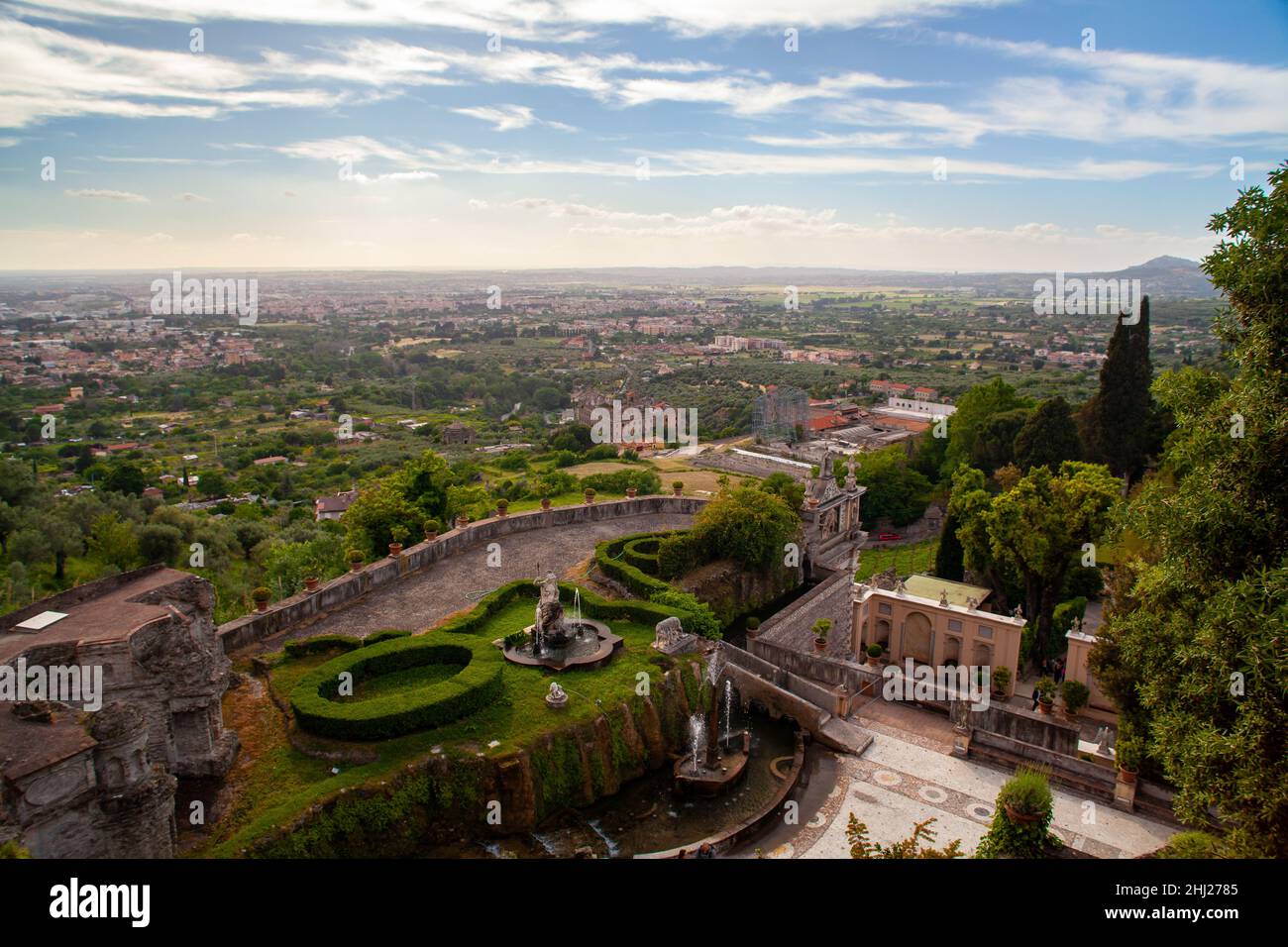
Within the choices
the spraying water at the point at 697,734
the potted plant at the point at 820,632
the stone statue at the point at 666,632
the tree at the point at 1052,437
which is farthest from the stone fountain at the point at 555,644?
the tree at the point at 1052,437

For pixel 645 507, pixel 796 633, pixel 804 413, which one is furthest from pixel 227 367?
pixel 796 633

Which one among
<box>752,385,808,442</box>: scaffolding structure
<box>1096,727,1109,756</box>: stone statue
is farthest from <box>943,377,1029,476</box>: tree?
<box>1096,727,1109,756</box>: stone statue

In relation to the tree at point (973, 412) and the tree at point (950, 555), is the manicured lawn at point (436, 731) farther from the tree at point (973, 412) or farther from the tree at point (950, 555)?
the tree at point (973, 412)

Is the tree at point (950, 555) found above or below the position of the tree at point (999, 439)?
below

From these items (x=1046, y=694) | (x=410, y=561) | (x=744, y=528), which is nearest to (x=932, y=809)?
(x=1046, y=694)

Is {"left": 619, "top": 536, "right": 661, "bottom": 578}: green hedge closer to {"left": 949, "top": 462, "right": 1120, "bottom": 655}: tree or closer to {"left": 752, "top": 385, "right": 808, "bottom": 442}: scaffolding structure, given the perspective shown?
{"left": 949, "top": 462, "right": 1120, "bottom": 655}: tree
